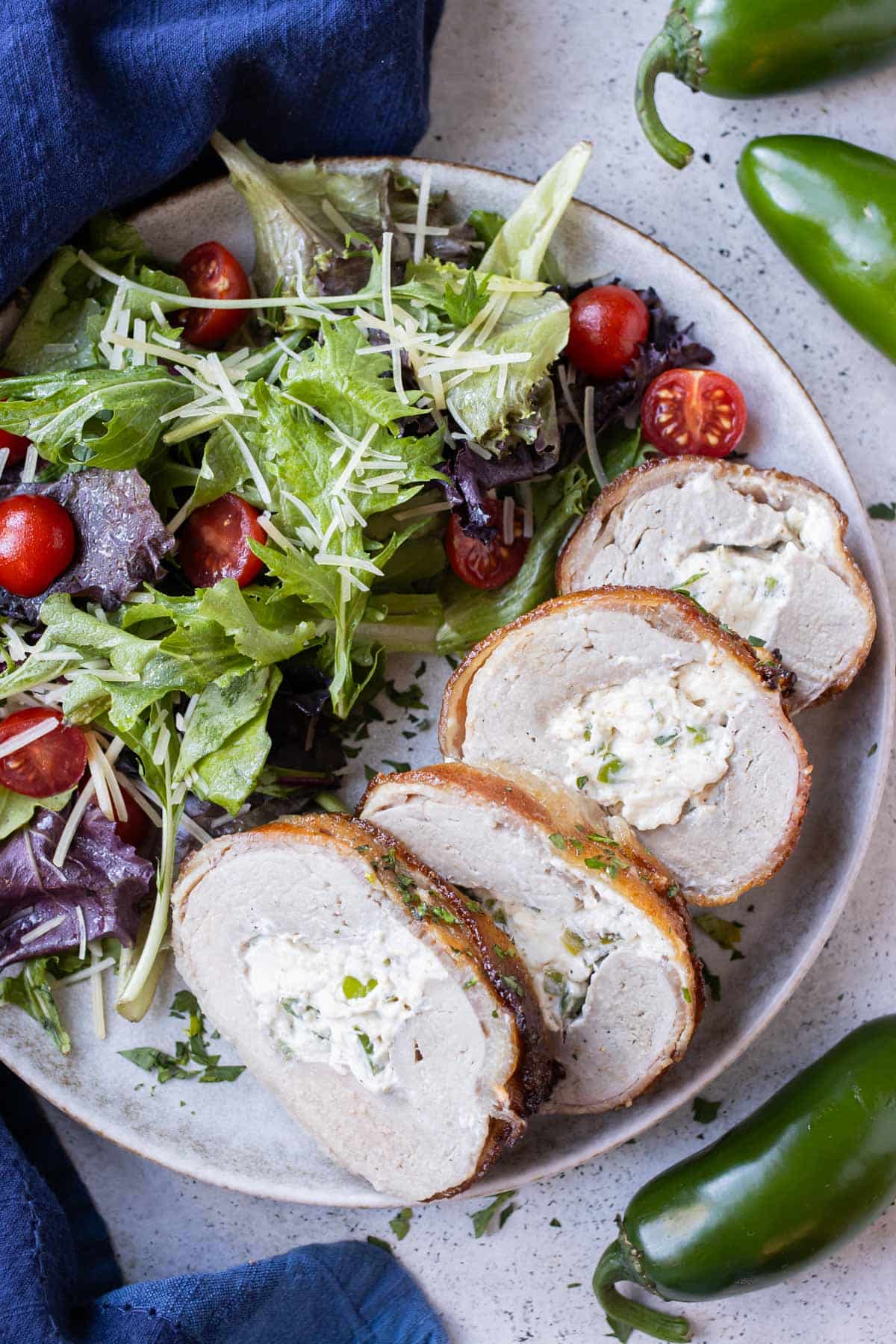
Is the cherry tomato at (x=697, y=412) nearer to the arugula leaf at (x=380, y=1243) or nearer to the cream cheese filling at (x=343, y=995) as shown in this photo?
the cream cheese filling at (x=343, y=995)

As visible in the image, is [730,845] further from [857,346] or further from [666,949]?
[857,346]

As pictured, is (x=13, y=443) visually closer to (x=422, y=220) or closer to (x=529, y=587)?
(x=422, y=220)

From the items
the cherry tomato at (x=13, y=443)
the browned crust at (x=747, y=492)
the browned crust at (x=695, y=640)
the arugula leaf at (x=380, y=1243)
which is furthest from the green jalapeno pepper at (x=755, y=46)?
the arugula leaf at (x=380, y=1243)

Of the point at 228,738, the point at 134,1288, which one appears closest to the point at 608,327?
the point at 228,738

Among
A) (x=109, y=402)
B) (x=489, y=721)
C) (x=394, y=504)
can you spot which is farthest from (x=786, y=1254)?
(x=109, y=402)

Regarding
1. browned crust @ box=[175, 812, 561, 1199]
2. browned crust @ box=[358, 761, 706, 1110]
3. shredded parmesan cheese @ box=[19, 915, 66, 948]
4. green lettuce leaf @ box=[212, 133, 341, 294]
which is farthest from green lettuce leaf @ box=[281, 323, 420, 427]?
shredded parmesan cheese @ box=[19, 915, 66, 948]

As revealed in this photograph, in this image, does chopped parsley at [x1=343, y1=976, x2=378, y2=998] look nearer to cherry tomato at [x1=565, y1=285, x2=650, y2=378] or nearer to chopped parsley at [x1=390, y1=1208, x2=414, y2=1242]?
chopped parsley at [x1=390, y1=1208, x2=414, y2=1242]

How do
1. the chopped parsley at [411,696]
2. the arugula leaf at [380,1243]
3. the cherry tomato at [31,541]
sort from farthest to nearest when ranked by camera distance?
the arugula leaf at [380,1243] < the chopped parsley at [411,696] < the cherry tomato at [31,541]
